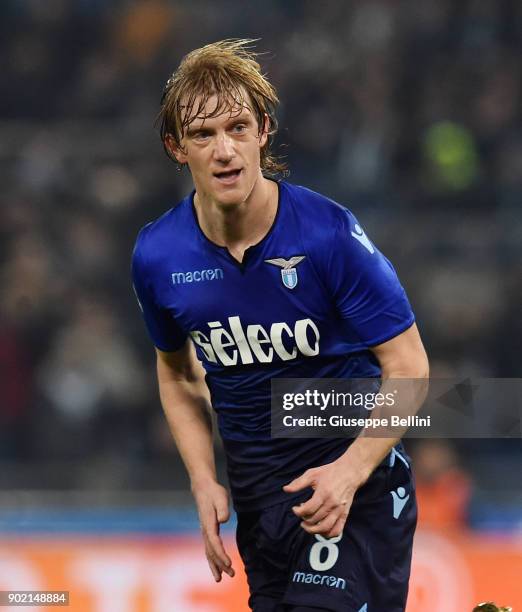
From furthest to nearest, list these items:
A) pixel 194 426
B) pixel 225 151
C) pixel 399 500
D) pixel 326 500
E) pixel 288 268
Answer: pixel 194 426 → pixel 399 500 → pixel 288 268 → pixel 225 151 → pixel 326 500

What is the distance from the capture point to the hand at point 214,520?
3447mm

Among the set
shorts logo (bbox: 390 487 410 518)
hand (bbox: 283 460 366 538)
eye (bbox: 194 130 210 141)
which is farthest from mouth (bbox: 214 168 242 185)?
shorts logo (bbox: 390 487 410 518)

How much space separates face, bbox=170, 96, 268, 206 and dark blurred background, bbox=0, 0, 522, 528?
3.73 meters

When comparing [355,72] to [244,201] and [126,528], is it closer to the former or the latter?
[126,528]

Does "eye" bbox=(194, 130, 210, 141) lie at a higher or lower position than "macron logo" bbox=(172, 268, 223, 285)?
higher

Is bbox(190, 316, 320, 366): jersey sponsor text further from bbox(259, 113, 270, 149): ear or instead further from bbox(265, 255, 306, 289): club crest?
bbox(259, 113, 270, 149): ear

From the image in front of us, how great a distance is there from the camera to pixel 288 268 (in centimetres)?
329

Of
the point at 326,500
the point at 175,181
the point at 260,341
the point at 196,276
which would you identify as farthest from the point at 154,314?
the point at 175,181

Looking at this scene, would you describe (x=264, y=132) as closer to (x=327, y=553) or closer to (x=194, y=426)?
(x=194, y=426)

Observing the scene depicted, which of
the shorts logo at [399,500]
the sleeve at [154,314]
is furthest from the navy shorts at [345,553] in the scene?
the sleeve at [154,314]

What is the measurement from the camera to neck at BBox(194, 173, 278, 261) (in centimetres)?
333

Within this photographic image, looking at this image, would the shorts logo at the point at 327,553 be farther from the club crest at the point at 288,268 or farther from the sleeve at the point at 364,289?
the club crest at the point at 288,268

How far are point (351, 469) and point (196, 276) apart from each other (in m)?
0.72

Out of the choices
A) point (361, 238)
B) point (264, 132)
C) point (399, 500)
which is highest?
point (264, 132)
